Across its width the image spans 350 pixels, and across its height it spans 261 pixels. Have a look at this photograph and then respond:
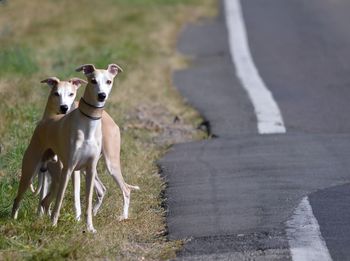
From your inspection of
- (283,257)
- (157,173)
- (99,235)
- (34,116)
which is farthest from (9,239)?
(34,116)

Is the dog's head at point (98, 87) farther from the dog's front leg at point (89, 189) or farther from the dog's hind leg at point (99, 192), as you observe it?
the dog's hind leg at point (99, 192)

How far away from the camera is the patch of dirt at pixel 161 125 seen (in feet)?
43.1

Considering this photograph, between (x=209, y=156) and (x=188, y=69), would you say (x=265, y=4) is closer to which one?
(x=188, y=69)

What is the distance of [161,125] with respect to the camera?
1372cm

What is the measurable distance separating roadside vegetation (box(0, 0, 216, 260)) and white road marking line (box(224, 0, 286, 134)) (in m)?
0.77

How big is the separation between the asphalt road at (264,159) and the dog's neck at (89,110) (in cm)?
104

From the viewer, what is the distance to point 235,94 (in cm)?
1564

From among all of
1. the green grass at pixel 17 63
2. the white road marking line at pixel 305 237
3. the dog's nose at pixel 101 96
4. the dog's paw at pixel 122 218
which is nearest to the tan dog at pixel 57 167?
the dog's paw at pixel 122 218

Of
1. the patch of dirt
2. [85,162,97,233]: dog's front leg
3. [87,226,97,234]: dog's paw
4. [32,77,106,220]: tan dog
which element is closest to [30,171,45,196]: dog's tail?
[32,77,106,220]: tan dog

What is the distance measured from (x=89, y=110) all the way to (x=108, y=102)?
5.66 m

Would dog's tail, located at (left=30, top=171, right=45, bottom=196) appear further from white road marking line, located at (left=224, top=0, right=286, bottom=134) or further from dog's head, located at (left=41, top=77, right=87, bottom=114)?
white road marking line, located at (left=224, top=0, right=286, bottom=134)

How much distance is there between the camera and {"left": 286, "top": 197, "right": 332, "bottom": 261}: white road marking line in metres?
8.04

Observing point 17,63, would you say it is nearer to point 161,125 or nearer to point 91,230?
point 161,125

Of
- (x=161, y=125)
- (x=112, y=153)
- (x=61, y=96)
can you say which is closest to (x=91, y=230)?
(x=112, y=153)
